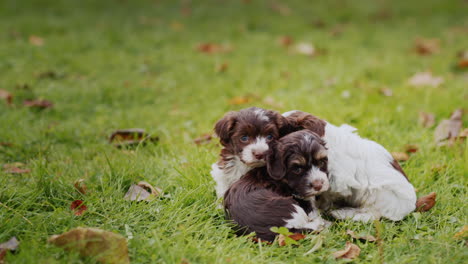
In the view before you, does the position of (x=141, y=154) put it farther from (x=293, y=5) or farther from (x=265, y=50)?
(x=293, y=5)

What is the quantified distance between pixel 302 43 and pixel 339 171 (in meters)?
5.77

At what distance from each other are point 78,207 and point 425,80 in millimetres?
5501

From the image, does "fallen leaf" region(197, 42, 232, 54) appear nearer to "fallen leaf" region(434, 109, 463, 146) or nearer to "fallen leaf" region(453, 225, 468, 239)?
"fallen leaf" region(434, 109, 463, 146)

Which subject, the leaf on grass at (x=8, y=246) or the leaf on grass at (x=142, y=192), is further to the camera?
the leaf on grass at (x=142, y=192)

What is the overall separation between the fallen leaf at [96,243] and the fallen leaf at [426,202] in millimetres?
2327

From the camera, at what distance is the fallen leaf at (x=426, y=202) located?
364cm

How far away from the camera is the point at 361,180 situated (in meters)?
3.53

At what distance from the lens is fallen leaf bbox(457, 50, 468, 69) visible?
25.1 feet

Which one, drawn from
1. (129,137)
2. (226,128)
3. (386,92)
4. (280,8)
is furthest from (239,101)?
(280,8)

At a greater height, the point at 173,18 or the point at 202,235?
the point at 173,18

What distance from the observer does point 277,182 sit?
3377mm

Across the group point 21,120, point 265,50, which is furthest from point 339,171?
point 265,50

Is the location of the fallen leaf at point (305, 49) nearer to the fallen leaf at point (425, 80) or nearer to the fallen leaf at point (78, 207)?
the fallen leaf at point (425, 80)

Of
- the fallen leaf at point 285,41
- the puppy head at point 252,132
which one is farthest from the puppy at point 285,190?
the fallen leaf at point 285,41
